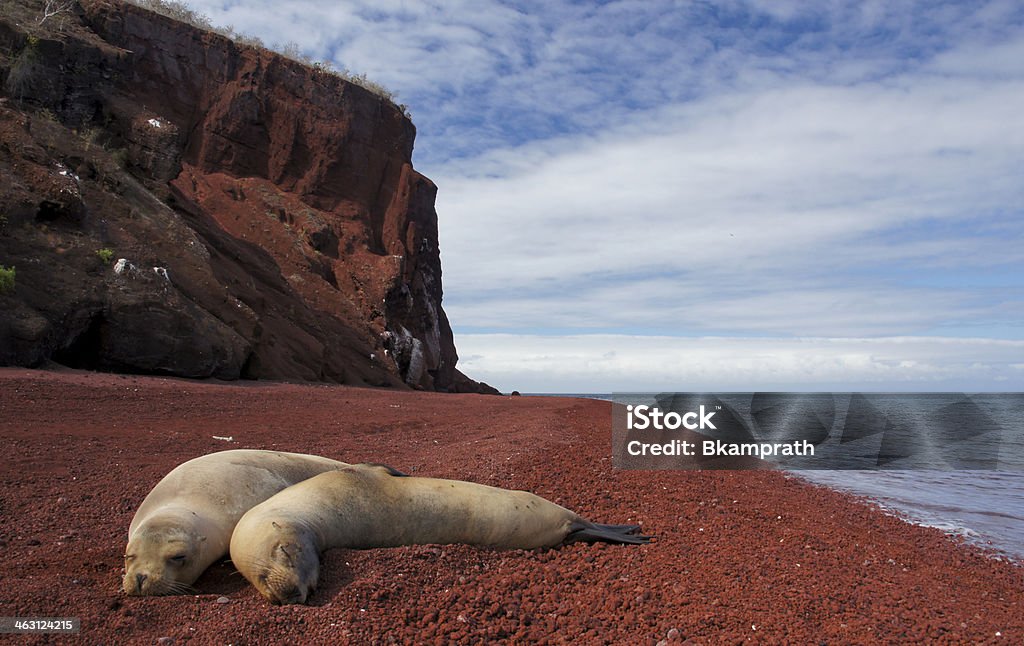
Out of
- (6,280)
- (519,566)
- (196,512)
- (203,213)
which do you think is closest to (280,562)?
(196,512)

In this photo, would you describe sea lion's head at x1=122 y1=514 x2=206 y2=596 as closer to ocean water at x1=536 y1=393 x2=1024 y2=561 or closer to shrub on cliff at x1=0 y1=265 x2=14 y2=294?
ocean water at x1=536 y1=393 x2=1024 y2=561

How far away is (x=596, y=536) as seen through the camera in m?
5.78

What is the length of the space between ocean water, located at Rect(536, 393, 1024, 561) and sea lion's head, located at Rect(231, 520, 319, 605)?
7.20 meters

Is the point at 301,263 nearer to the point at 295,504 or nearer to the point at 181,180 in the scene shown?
the point at 181,180

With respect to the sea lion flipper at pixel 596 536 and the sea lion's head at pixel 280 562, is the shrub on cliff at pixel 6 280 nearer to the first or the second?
the sea lion's head at pixel 280 562

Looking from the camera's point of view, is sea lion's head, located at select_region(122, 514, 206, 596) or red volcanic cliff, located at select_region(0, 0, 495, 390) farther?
red volcanic cliff, located at select_region(0, 0, 495, 390)

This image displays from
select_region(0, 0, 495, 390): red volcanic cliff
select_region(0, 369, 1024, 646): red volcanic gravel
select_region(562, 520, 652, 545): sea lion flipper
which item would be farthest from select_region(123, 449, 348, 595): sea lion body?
select_region(0, 0, 495, 390): red volcanic cliff

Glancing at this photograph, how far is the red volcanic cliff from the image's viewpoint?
14.2 meters

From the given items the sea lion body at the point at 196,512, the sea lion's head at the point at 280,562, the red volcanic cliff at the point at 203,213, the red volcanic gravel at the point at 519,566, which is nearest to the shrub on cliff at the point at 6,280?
the red volcanic cliff at the point at 203,213

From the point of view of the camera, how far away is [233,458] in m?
5.61

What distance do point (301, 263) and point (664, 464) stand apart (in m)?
21.1

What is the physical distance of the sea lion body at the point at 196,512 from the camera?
426cm

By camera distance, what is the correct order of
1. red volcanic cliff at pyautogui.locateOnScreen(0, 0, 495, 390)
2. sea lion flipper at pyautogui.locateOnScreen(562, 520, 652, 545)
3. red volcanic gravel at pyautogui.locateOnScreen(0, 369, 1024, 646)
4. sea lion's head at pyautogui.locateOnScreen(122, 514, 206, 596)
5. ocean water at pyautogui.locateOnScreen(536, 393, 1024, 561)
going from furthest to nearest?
red volcanic cliff at pyautogui.locateOnScreen(0, 0, 495, 390) → ocean water at pyautogui.locateOnScreen(536, 393, 1024, 561) → sea lion flipper at pyautogui.locateOnScreen(562, 520, 652, 545) → sea lion's head at pyautogui.locateOnScreen(122, 514, 206, 596) → red volcanic gravel at pyautogui.locateOnScreen(0, 369, 1024, 646)

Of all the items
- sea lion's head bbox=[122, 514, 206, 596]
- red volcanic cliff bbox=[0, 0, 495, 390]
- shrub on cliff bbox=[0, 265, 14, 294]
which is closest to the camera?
sea lion's head bbox=[122, 514, 206, 596]
